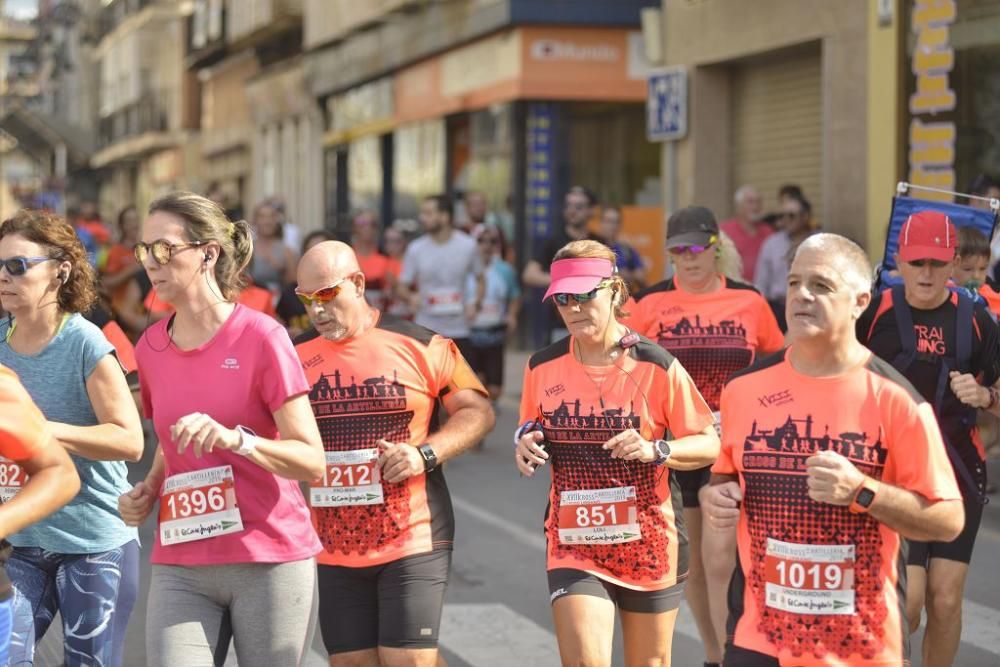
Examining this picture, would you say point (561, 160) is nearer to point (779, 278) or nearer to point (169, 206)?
point (779, 278)

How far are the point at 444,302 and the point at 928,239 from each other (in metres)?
8.25

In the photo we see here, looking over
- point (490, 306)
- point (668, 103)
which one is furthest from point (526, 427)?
point (668, 103)

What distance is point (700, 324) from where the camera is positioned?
7.30 meters

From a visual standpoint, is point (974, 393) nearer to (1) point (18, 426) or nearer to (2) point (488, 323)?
(1) point (18, 426)

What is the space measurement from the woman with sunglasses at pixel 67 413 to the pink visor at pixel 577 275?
4.65ft

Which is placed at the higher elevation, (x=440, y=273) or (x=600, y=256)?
(x=600, y=256)

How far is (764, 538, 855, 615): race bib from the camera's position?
14.3 ft

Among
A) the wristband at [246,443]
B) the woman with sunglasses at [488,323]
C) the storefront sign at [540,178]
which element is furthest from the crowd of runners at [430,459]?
the storefront sign at [540,178]

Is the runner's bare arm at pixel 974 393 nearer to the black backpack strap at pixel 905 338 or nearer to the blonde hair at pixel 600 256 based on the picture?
the black backpack strap at pixel 905 338

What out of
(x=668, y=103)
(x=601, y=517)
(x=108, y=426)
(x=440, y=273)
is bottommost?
(x=601, y=517)

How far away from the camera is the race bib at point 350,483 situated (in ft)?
18.3

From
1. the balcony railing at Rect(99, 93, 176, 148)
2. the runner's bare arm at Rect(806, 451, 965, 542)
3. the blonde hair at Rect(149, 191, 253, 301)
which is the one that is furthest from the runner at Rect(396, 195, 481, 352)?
the balcony railing at Rect(99, 93, 176, 148)

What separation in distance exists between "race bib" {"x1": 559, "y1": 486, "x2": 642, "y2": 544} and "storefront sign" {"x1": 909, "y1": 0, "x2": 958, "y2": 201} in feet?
32.0

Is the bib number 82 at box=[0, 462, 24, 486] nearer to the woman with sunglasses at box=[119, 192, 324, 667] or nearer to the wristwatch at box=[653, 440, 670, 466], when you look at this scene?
the woman with sunglasses at box=[119, 192, 324, 667]
